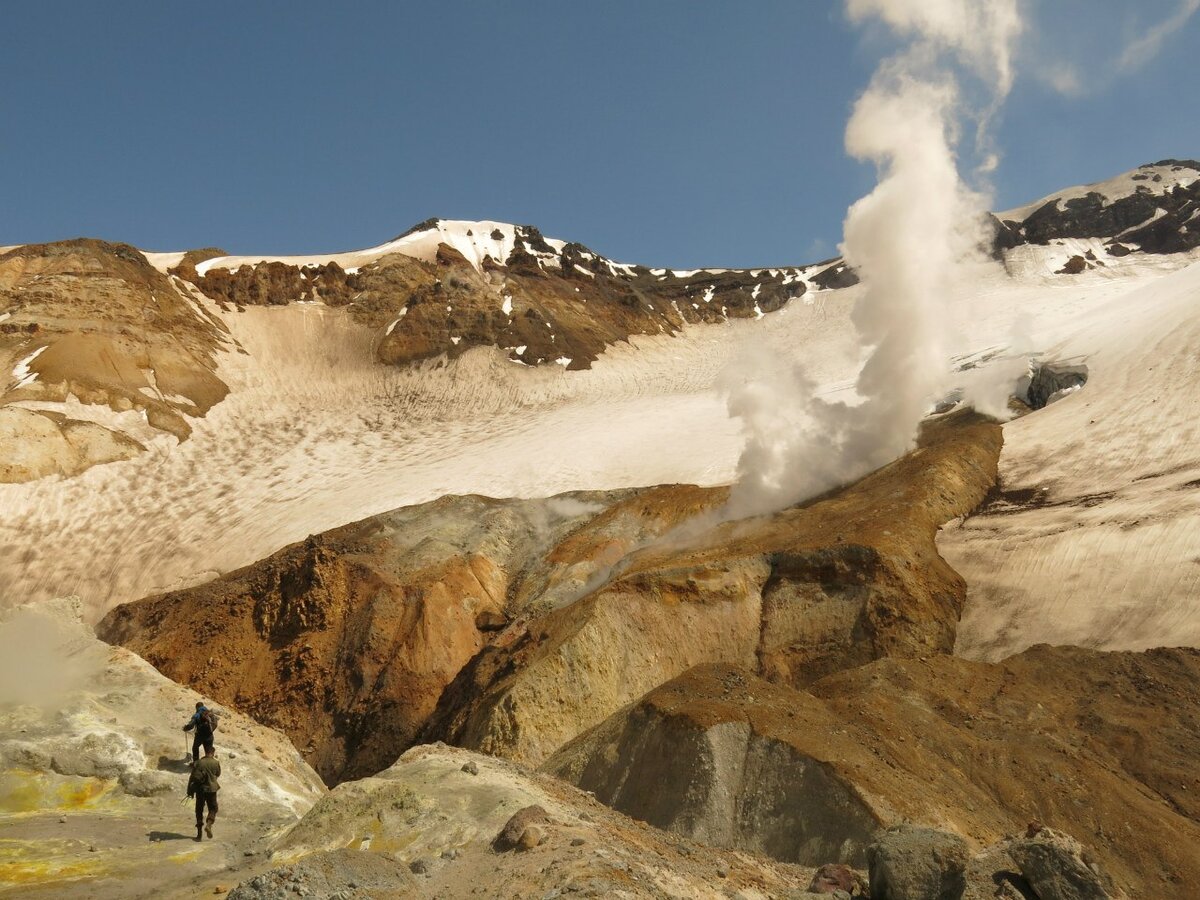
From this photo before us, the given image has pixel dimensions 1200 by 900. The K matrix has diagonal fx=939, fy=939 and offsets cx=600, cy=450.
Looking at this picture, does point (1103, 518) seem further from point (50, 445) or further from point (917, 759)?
point (50, 445)

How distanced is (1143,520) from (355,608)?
937 inches

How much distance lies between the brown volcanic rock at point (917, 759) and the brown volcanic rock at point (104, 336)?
4232cm

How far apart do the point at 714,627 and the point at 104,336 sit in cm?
4954

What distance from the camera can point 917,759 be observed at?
632 inches

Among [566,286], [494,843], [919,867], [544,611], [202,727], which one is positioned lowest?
[919,867]

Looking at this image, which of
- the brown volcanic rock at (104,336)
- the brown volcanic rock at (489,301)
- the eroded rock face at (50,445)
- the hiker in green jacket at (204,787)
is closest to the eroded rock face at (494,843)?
the hiker in green jacket at (204,787)

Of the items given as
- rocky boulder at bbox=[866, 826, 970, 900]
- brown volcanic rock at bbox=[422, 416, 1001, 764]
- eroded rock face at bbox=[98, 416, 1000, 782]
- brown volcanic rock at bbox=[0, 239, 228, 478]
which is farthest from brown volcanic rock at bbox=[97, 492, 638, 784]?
brown volcanic rock at bbox=[0, 239, 228, 478]

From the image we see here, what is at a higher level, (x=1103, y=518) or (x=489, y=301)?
(x=489, y=301)

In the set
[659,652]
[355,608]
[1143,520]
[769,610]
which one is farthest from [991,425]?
[355,608]

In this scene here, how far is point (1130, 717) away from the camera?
18531mm

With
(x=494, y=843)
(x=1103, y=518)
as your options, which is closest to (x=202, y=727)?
(x=494, y=843)

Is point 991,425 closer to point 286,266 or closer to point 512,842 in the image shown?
point 512,842

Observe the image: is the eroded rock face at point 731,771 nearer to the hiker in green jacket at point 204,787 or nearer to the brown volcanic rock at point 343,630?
the hiker in green jacket at point 204,787

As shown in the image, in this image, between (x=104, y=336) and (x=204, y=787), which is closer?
(x=204, y=787)
